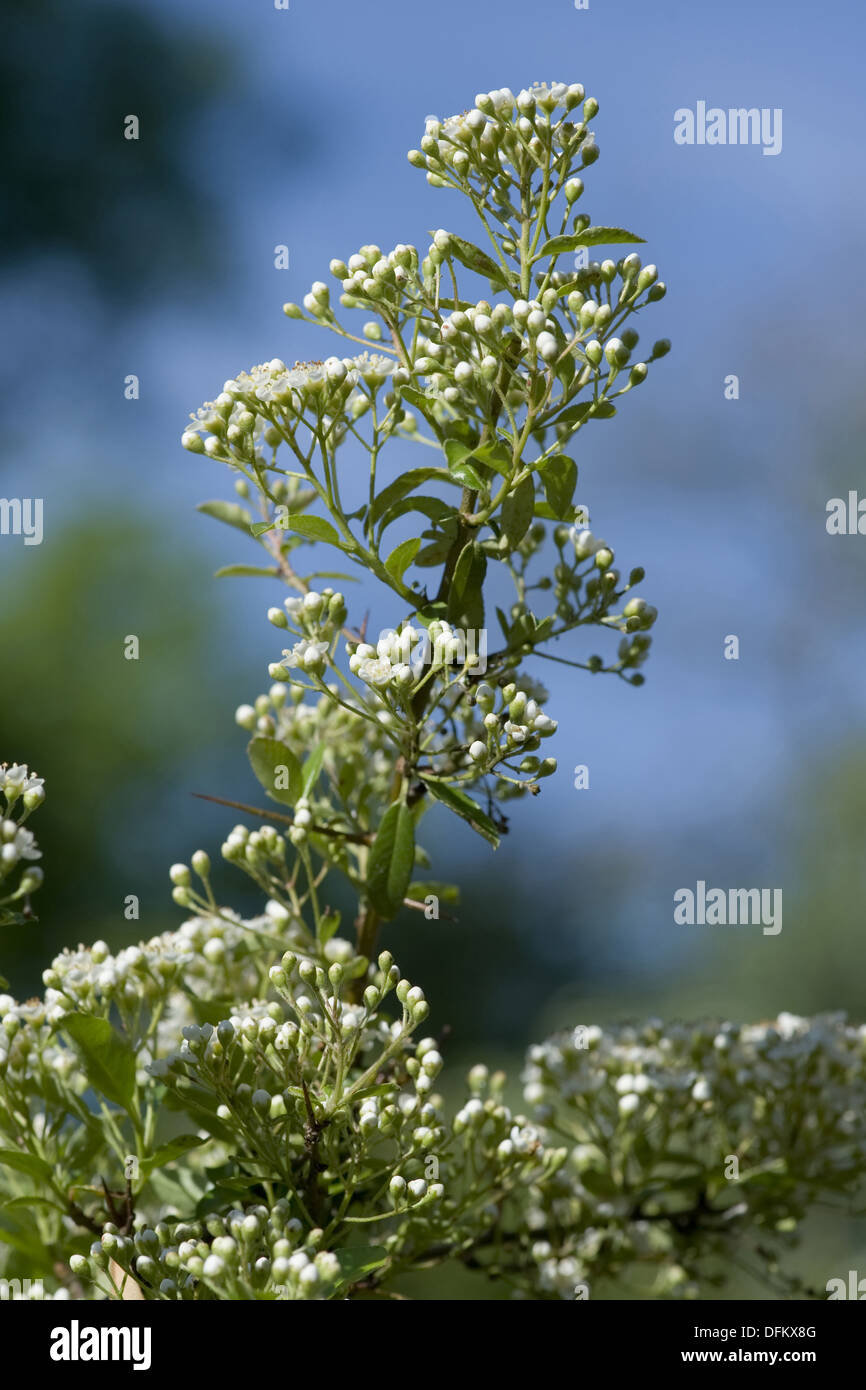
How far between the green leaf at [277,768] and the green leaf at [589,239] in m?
0.60

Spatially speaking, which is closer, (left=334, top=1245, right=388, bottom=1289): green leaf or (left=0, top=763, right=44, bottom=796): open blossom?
(left=334, top=1245, right=388, bottom=1289): green leaf

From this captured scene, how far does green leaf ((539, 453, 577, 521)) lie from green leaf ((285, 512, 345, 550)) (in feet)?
0.72

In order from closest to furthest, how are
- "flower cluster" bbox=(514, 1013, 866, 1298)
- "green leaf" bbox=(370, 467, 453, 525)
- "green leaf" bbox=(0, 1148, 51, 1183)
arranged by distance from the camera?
"green leaf" bbox=(0, 1148, 51, 1183) < "green leaf" bbox=(370, 467, 453, 525) < "flower cluster" bbox=(514, 1013, 866, 1298)

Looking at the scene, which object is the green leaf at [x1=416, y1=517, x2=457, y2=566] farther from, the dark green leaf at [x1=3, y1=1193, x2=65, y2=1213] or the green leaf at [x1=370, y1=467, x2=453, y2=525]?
the dark green leaf at [x1=3, y1=1193, x2=65, y2=1213]

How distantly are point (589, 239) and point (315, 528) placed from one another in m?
0.39

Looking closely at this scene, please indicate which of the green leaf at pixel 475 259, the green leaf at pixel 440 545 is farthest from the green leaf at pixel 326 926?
the green leaf at pixel 475 259

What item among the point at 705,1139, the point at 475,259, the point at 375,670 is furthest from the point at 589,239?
the point at 705,1139

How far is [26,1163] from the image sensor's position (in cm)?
118

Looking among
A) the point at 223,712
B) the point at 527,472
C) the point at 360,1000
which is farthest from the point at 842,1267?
the point at 223,712

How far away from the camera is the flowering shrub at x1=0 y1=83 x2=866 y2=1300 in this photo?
1116 millimetres

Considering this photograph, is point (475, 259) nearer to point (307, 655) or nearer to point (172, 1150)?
point (307, 655)

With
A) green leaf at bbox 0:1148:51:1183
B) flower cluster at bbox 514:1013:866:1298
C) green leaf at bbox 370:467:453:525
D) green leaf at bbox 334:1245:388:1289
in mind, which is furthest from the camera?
flower cluster at bbox 514:1013:866:1298

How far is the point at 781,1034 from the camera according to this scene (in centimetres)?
170

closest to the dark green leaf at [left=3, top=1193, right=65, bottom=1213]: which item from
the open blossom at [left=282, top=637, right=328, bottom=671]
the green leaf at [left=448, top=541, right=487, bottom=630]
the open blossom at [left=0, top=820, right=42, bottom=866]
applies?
the open blossom at [left=0, top=820, right=42, bottom=866]
